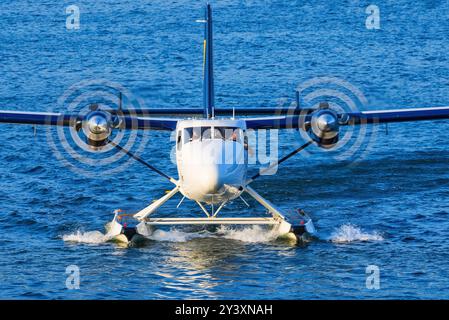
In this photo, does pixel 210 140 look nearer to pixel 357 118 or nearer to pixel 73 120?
pixel 73 120

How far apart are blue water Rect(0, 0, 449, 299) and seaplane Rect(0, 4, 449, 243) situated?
0.80 m

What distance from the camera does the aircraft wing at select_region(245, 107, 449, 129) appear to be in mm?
32844

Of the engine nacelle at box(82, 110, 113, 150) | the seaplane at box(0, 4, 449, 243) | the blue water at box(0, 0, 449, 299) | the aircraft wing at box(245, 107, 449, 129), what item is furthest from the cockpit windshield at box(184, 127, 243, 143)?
the blue water at box(0, 0, 449, 299)

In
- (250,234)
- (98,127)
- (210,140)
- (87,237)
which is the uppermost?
(98,127)

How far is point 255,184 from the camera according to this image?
40688mm

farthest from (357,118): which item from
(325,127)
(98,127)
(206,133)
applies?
(98,127)

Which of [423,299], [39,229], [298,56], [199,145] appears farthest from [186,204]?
[298,56]

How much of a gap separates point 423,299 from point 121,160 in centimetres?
2478

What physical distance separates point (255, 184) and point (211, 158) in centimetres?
1246

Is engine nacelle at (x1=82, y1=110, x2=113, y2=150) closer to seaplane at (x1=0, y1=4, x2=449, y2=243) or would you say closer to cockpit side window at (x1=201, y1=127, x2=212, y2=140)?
seaplane at (x1=0, y1=4, x2=449, y2=243)

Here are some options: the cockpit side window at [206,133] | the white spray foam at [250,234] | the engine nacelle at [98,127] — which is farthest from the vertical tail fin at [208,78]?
the white spray foam at [250,234]

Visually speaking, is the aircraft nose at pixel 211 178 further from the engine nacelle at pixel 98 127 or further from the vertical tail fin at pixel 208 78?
the engine nacelle at pixel 98 127

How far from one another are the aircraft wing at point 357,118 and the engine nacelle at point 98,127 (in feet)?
16.3

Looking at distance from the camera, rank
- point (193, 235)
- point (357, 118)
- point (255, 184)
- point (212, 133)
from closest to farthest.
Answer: point (212, 133) < point (193, 235) < point (357, 118) < point (255, 184)
